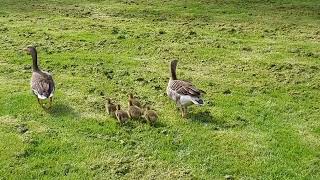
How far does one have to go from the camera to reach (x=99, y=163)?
1066 centimetres

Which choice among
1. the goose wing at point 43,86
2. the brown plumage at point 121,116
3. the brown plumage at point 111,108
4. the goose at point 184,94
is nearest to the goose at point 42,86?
the goose wing at point 43,86

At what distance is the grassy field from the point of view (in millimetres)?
10719

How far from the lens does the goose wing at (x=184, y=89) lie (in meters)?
12.2

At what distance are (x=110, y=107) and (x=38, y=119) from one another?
1.83 meters

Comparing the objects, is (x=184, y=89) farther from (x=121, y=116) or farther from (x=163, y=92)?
(x=163, y=92)

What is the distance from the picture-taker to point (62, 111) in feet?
43.3

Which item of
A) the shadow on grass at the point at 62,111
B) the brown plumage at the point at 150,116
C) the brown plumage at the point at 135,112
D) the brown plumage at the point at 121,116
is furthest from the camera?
the shadow on grass at the point at 62,111

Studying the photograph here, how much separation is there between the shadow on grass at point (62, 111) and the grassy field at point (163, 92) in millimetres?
27

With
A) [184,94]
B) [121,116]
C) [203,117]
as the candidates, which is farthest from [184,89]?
[121,116]

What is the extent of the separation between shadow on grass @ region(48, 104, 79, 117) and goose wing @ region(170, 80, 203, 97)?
2597mm

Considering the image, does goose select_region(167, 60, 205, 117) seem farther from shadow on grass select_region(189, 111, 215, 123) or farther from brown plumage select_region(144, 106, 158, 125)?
brown plumage select_region(144, 106, 158, 125)

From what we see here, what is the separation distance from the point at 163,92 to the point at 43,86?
3.54 metres

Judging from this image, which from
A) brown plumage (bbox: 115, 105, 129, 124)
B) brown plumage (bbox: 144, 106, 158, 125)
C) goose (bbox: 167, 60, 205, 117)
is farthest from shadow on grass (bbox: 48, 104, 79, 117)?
goose (bbox: 167, 60, 205, 117)

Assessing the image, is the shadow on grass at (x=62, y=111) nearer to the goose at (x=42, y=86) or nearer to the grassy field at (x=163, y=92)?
the grassy field at (x=163, y=92)
